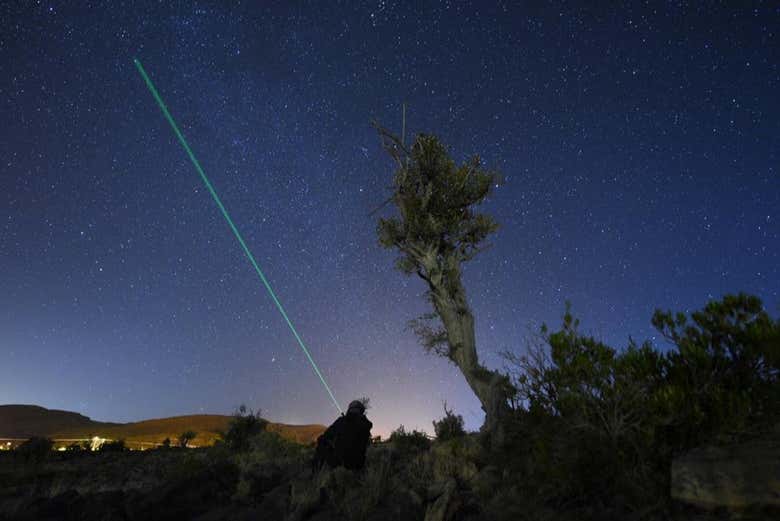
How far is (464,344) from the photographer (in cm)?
1270

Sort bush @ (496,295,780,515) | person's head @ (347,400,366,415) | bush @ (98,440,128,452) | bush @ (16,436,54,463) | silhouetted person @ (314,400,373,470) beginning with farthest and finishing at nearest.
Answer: bush @ (98,440,128,452) < bush @ (16,436,54,463) < person's head @ (347,400,366,415) < silhouetted person @ (314,400,373,470) < bush @ (496,295,780,515)

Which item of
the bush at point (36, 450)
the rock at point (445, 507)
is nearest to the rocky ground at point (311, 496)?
the rock at point (445, 507)

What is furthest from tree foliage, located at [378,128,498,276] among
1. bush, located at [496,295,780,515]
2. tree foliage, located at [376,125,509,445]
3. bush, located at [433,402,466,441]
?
bush, located at [496,295,780,515]

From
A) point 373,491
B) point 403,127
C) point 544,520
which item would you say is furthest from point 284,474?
point 403,127

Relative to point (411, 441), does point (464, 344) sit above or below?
above

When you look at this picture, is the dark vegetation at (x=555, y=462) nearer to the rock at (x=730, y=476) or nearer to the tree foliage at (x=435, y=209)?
the rock at (x=730, y=476)

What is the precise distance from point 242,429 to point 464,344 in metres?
9.40

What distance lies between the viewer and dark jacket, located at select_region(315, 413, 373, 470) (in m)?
8.27

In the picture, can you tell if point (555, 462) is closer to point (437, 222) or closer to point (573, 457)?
point (573, 457)

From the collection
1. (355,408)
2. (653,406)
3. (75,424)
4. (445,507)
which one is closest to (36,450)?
(355,408)

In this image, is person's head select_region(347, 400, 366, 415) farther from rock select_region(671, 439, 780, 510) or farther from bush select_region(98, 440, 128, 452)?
bush select_region(98, 440, 128, 452)

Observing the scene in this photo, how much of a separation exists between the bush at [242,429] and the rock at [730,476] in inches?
542

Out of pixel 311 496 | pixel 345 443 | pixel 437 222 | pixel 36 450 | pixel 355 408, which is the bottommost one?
pixel 36 450

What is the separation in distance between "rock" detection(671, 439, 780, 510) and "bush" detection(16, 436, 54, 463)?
58.7 feet
